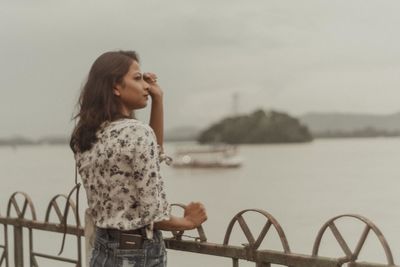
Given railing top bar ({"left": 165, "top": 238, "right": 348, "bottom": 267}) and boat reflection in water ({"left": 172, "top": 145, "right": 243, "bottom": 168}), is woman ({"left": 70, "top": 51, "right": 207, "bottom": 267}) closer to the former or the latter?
railing top bar ({"left": 165, "top": 238, "right": 348, "bottom": 267})

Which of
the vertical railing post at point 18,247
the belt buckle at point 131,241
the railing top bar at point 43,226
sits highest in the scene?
the belt buckle at point 131,241

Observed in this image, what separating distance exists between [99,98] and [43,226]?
1550mm

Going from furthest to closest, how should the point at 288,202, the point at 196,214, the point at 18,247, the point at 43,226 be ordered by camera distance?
1. the point at 288,202
2. the point at 18,247
3. the point at 43,226
4. the point at 196,214

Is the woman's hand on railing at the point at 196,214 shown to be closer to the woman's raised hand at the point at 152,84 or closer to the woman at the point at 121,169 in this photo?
the woman at the point at 121,169

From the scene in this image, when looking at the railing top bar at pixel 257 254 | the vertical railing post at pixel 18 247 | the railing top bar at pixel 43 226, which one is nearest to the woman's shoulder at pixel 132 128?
the railing top bar at pixel 257 254

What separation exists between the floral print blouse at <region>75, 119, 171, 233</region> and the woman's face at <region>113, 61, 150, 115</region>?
0.41 ft

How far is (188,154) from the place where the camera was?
289 feet

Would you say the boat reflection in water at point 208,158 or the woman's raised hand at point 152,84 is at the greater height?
the woman's raised hand at point 152,84

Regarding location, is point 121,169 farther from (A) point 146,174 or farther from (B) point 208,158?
(B) point 208,158

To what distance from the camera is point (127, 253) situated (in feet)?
8.44

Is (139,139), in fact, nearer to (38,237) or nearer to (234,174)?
(38,237)

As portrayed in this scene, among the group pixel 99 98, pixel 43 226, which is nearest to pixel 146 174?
pixel 99 98

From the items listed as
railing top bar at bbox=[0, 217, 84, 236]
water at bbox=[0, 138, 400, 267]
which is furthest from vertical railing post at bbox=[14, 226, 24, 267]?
water at bbox=[0, 138, 400, 267]

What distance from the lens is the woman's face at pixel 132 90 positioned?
2637 millimetres
